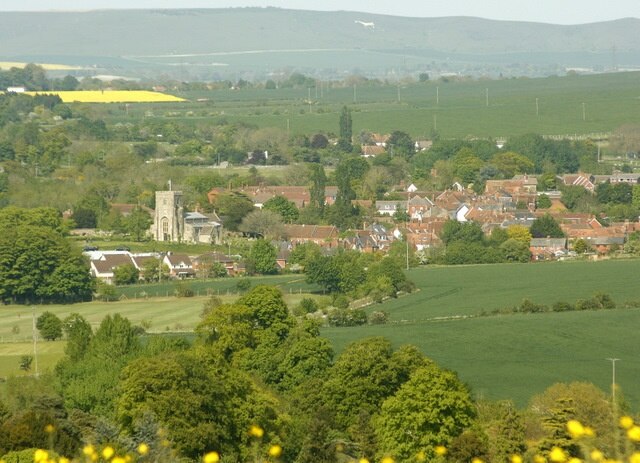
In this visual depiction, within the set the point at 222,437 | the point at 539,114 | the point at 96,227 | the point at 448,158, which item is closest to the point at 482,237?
the point at 96,227

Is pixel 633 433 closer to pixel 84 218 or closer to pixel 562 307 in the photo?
pixel 562 307

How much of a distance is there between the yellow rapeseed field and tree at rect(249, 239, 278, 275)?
230 ft

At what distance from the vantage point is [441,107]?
119438mm

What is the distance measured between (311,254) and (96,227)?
41.4 ft

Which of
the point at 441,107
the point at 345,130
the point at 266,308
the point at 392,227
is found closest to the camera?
the point at 266,308

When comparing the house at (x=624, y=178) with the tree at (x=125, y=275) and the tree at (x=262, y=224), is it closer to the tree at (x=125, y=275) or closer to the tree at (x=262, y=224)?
the tree at (x=262, y=224)

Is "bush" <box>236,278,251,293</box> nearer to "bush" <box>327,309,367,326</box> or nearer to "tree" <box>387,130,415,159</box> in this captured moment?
"bush" <box>327,309,367,326</box>

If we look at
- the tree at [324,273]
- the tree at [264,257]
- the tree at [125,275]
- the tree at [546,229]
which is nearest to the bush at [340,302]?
the tree at [324,273]

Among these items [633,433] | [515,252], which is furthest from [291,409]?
[515,252]

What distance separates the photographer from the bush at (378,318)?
41.3 m

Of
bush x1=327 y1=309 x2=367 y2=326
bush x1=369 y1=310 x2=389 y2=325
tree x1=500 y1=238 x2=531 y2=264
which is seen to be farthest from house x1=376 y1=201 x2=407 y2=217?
bush x1=327 y1=309 x2=367 y2=326

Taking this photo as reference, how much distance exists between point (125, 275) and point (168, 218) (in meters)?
10.5

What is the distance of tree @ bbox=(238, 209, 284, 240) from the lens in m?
60.9

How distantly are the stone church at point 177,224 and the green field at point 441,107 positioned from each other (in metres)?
39.8
